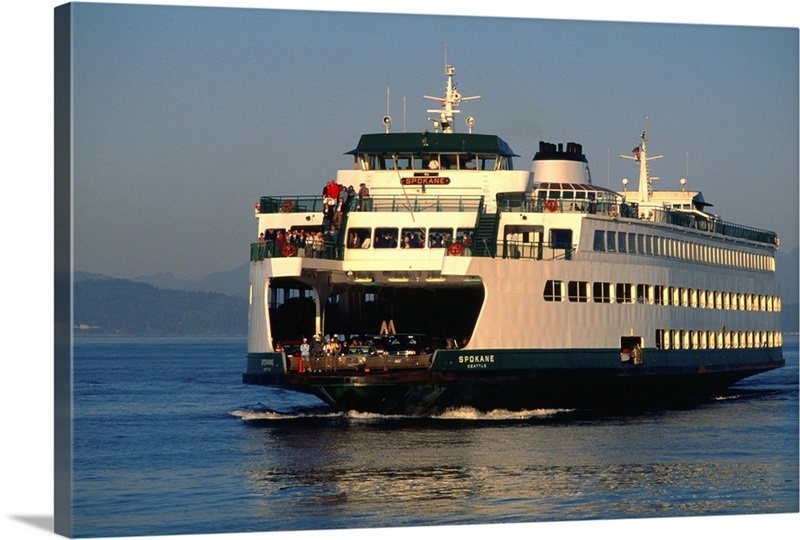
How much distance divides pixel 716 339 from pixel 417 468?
75.9 ft

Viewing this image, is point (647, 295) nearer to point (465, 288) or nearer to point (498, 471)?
point (465, 288)

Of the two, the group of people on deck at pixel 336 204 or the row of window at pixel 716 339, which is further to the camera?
the row of window at pixel 716 339

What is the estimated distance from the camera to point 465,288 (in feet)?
153

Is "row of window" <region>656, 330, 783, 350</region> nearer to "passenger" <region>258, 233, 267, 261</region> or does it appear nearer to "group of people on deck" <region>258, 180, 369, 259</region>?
"group of people on deck" <region>258, 180, 369, 259</region>

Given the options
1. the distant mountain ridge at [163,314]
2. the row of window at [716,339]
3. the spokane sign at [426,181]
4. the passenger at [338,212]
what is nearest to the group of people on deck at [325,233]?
the passenger at [338,212]

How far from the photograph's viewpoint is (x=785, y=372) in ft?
259

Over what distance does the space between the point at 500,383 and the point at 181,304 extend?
133 m

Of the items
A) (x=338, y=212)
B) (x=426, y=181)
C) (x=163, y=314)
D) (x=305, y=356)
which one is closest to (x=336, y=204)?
(x=338, y=212)

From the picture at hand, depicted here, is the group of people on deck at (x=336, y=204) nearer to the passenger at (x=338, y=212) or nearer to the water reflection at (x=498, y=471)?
the passenger at (x=338, y=212)

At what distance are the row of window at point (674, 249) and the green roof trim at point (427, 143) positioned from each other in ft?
12.4

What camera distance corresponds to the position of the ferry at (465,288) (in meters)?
40.5

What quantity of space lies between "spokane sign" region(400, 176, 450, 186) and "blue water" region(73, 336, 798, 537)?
6.58m

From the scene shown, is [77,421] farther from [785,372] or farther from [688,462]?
[785,372]

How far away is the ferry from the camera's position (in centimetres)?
4050
